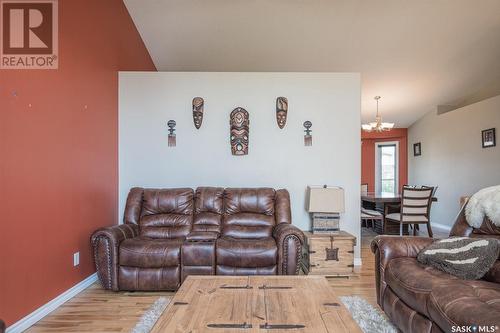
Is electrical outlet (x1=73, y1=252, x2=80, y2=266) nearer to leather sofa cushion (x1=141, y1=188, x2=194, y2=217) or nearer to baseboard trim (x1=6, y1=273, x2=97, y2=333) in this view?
baseboard trim (x1=6, y1=273, x2=97, y2=333)

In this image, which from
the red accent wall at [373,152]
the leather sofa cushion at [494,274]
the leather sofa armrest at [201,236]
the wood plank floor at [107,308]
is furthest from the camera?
the red accent wall at [373,152]

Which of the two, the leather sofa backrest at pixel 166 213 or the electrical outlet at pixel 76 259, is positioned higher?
the leather sofa backrest at pixel 166 213

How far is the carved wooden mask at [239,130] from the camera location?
3684 mm

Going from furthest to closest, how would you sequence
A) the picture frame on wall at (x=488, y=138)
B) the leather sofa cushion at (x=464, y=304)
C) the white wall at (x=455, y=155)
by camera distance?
the white wall at (x=455, y=155)
the picture frame on wall at (x=488, y=138)
the leather sofa cushion at (x=464, y=304)

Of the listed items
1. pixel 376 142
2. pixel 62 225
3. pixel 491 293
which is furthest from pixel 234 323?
pixel 376 142

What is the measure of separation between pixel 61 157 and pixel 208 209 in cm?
154

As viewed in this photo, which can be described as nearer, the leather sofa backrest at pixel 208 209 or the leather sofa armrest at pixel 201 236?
the leather sofa armrest at pixel 201 236

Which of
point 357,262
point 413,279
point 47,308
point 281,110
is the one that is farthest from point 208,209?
point 413,279

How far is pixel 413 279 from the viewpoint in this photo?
1.84 m

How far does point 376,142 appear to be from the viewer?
26.9 ft

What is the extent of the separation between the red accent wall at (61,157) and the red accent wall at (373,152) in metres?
6.60

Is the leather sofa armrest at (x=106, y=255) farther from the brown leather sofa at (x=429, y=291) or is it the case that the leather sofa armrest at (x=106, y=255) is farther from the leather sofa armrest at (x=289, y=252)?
the brown leather sofa at (x=429, y=291)

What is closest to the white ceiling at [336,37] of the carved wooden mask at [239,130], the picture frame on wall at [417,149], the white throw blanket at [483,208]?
the carved wooden mask at [239,130]

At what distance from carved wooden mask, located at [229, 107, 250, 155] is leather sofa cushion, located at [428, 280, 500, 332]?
253 centimetres
